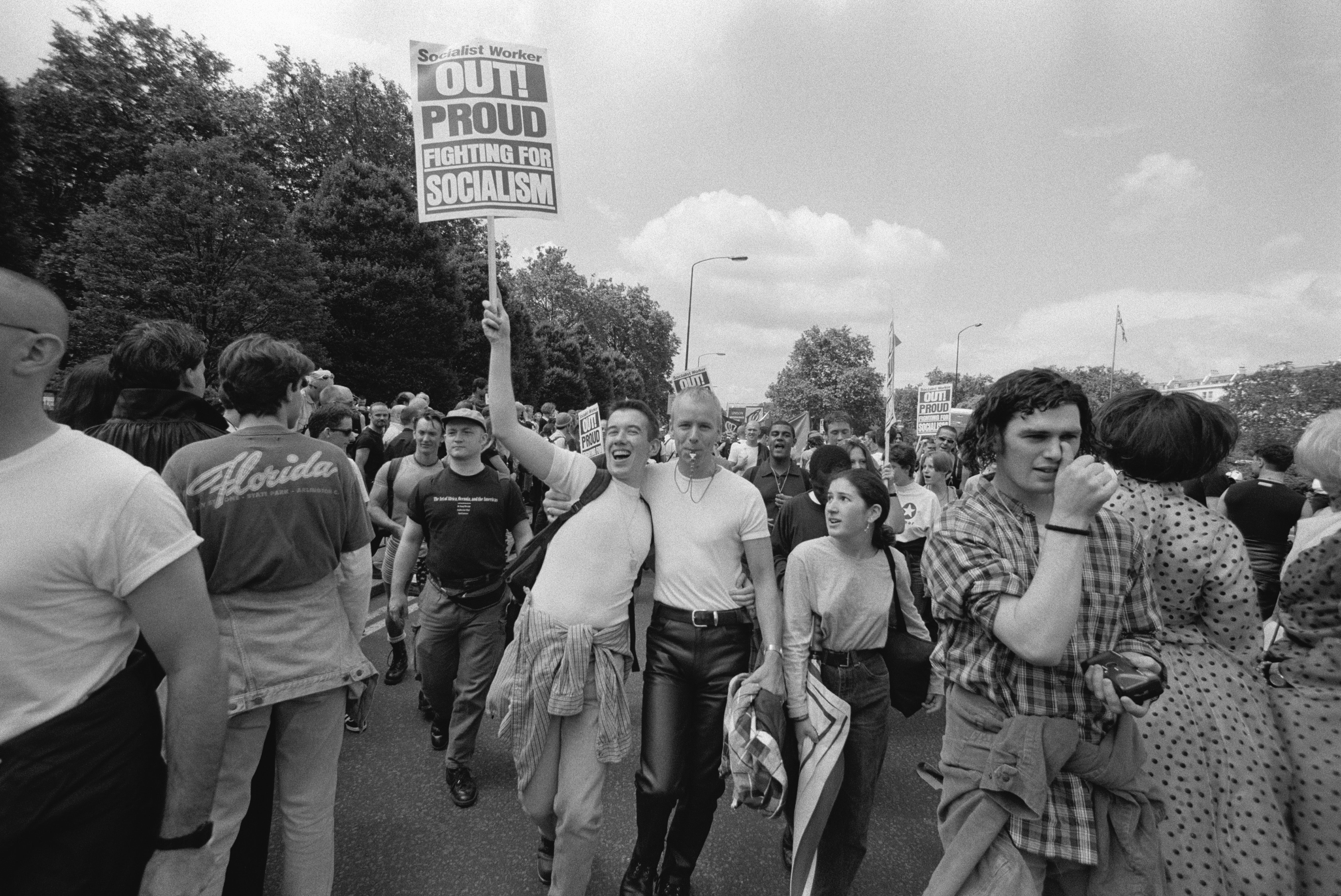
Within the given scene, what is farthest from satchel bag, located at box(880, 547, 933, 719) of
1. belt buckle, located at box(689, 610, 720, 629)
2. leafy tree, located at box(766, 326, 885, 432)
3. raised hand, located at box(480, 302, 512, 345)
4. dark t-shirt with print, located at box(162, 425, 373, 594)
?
leafy tree, located at box(766, 326, 885, 432)

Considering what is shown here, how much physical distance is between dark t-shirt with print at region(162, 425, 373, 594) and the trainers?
1.61 metres

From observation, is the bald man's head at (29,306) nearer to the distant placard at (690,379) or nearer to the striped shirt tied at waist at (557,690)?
the striped shirt tied at waist at (557,690)

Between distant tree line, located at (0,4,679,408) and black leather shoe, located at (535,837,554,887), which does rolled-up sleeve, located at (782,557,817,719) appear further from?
distant tree line, located at (0,4,679,408)

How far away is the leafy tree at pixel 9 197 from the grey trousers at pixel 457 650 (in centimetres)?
1519

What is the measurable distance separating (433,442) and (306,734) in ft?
8.77

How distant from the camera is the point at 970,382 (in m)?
102

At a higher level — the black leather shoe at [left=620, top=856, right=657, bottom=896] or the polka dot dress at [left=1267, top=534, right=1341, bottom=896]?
the polka dot dress at [left=1267, top=534, right=1341, bottom=896]

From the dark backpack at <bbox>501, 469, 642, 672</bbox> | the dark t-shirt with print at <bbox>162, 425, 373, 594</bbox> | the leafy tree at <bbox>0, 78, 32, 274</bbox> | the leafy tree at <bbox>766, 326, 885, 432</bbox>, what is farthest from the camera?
the leafy tree at <bbox>766, 326, 885, 432</bbox>

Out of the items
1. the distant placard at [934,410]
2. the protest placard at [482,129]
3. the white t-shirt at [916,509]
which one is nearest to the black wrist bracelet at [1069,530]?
the protest placard at [482,129]

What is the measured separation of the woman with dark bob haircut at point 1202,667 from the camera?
1.71 m

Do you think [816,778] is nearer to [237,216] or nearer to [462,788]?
[462,788]

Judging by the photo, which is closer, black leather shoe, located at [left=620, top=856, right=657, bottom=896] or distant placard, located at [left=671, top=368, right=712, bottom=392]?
black leather shoe, located at [left=620, top=856, right=657, bottom=896]

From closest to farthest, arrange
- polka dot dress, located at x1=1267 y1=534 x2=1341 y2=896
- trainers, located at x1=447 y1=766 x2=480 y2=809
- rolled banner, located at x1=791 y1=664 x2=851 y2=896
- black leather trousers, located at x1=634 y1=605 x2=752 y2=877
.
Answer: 1. polka dot dress, located at x1=1267 y1=534 x2=1341 y2=896
2. rolled banner, located at x1=791 y1=664 x2=851 y2=896
3. black leather trousers, located at x1=634 y1=605 x2=752 y2=877
4. trainers, located at x1=447 y1=766 x2=480 y2=809

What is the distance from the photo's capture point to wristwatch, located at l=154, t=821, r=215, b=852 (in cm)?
144
